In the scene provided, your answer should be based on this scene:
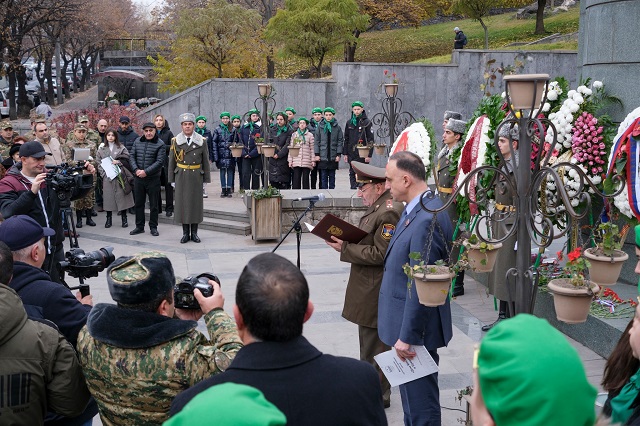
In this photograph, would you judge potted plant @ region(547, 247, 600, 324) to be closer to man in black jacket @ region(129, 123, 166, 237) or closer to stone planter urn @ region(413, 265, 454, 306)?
stone planter urn @ region(413, 265, 454, 306)

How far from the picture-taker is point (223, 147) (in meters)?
17.0

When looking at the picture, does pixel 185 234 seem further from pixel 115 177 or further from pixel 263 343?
pixel 263 343

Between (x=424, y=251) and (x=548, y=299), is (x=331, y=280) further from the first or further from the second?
(x=424, y=251)

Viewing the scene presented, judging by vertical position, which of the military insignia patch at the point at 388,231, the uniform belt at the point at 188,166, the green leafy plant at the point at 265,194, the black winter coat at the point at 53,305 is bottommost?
the green leafy plant at the point at 265,194

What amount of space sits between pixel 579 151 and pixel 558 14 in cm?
3175

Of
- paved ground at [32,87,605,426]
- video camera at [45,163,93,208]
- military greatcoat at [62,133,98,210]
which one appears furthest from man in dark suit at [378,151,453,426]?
military greatcoat at [62,133,98,210]

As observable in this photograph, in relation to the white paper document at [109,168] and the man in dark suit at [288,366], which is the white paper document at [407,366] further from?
the white paper document at [109,168]

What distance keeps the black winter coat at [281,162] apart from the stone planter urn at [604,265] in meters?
11.8

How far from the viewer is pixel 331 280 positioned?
10703 millimetres

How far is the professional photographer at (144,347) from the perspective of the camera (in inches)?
126

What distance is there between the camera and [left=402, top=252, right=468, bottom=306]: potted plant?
15.3 feet

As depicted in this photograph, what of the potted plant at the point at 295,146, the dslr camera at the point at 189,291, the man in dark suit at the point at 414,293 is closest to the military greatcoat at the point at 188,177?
the potted plant at the point at 295,146

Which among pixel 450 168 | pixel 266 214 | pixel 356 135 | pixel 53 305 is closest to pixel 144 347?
pixel 53 305

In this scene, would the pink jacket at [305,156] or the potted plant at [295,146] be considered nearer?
the potted plant at [295,146]
